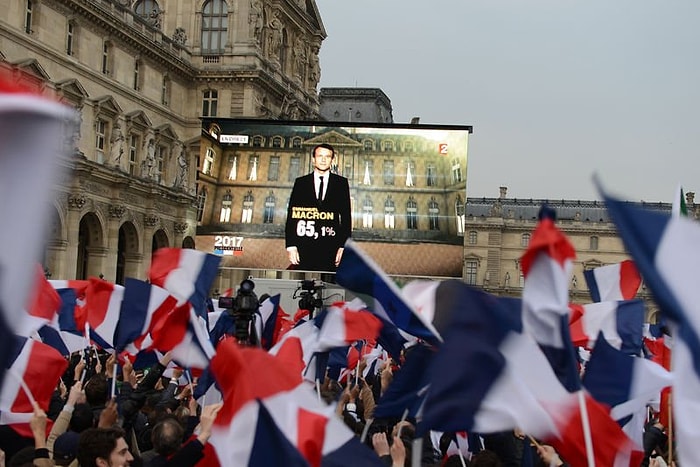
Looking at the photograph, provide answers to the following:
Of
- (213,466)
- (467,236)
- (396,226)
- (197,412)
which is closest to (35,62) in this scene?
(396,226)

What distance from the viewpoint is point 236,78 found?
45469 mm

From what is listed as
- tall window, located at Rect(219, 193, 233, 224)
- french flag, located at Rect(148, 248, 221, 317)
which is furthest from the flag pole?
tall window, located at Rect(219, 193, 233, 224)

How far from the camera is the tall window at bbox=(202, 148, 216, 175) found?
3488 centimetres

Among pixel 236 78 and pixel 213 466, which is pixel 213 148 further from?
pixel 213 466

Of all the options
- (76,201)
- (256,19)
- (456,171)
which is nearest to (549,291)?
(76,201)

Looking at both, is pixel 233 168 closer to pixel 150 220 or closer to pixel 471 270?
pixel 150 220

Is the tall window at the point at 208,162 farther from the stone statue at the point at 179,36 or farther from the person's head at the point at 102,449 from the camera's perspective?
the person's head at the point at 102,449

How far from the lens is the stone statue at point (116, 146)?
3653cm

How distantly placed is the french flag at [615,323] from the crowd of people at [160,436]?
0.96 m

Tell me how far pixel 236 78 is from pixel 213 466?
42.1 meters

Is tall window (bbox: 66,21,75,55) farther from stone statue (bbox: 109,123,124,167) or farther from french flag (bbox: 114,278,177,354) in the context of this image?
A: french flag (bbox: 114,278,177,354)

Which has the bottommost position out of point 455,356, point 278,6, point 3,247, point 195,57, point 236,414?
point 236,414

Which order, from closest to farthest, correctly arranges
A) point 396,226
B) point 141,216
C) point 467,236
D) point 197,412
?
point 197,412 < point 396,226 < point 141,216 < point 467,236

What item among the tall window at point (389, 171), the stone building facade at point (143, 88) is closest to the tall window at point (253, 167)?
the tall window at point (389, 171)
